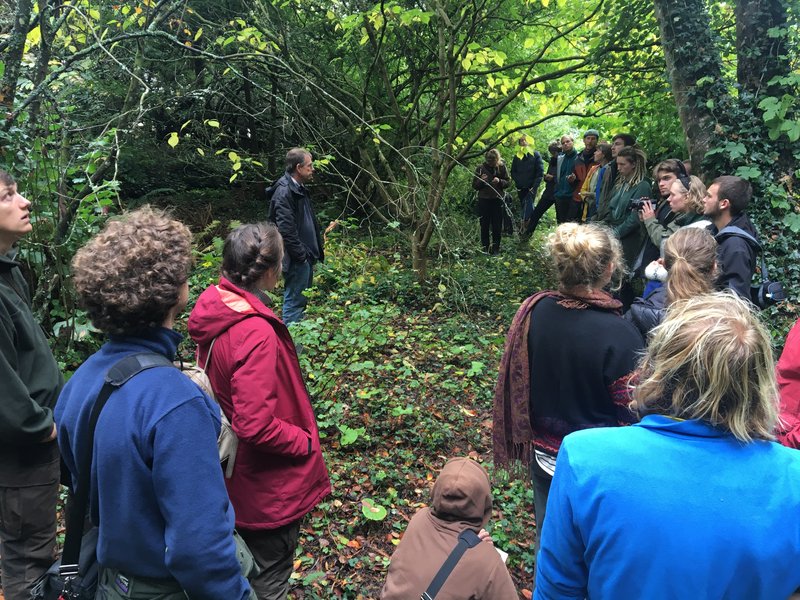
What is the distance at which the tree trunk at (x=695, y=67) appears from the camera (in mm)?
5578

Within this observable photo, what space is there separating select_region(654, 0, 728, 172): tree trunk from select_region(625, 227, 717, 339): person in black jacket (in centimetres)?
355

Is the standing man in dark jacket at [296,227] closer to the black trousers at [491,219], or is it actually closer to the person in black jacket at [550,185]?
the black trousers at [491,219]

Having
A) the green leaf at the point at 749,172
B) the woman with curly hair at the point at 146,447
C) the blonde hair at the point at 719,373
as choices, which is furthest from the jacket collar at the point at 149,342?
the green leaf at the point at 749,172

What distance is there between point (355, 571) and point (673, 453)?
2.45 m

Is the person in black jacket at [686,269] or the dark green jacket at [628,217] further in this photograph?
the dark green jacket at [628,217]

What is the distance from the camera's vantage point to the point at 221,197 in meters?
10.4

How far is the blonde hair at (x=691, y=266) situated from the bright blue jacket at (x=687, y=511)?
1.65 meters

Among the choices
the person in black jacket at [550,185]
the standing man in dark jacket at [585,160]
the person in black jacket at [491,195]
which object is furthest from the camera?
the person in black jacket at [550,185]

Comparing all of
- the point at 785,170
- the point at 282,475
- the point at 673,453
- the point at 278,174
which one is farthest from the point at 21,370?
the point at 278,174

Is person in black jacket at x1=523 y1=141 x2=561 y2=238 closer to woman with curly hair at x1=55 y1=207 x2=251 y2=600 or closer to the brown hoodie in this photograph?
the brown hoodie

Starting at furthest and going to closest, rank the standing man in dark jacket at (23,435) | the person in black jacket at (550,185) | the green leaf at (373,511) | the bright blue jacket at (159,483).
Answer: the person in black jacket at (550,185), the green leaf at (373,511), the standing man in dark jacket at (23,435), the bright blue jacket at (159,483)

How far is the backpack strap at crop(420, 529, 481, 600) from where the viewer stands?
1764mm

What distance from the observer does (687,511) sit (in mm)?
1141

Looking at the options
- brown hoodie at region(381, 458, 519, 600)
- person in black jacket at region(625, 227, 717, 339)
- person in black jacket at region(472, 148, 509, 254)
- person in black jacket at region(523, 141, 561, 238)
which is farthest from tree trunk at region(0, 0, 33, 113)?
person in black jacket at region(523, 141, 561, 238)
